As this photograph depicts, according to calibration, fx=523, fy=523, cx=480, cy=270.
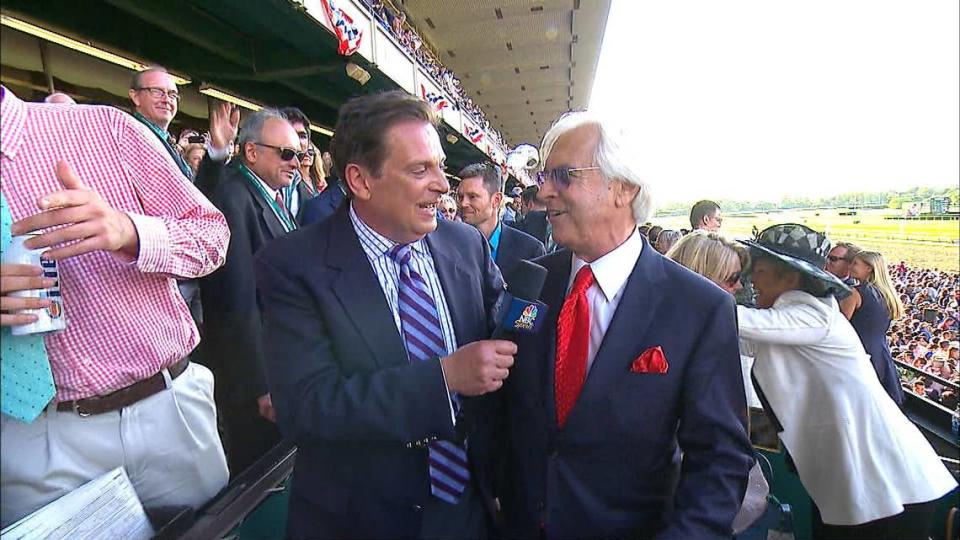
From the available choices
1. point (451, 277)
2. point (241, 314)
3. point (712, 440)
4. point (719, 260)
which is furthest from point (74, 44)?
point (719, 260)

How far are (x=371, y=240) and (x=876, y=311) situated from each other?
4.14 metres

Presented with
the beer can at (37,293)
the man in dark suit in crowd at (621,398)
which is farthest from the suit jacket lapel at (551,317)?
the beer can at (37,293)

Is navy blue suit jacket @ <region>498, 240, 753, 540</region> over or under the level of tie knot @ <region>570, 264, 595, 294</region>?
under

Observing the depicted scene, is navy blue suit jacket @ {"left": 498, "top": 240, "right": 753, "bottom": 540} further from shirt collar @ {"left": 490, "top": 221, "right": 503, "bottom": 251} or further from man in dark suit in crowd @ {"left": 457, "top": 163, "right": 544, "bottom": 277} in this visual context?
shirt collar @ {"left": 490, "top": 221, "right": 503, "bottom": 251}

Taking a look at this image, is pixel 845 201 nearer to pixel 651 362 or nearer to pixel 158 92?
pixel 651 362

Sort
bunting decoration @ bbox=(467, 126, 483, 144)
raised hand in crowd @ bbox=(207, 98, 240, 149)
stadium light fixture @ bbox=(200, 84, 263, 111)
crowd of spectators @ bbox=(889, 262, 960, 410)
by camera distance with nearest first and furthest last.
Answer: raised hand in crowd @ bbox=(207, 98, 240, 149), stadium light fixture @ bbox=(200, 84, 263, 111), crowd of spectators @ bbox=(889, 262, 960, 410), bunting decoration @ bbox=(467, 126, 483, 144)

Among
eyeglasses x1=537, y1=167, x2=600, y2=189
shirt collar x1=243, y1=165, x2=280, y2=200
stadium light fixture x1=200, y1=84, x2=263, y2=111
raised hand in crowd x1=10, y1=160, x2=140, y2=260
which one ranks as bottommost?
raised hand in crowd x1=10, y1=160, x2=140, y2=260

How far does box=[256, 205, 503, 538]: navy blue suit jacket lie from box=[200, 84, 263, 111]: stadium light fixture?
713 cm

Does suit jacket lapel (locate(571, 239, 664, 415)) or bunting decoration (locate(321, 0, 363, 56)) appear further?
bunting decoration (locate(321, 0, 363, 56))

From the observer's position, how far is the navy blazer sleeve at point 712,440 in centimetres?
134

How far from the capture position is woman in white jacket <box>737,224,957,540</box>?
216 cm

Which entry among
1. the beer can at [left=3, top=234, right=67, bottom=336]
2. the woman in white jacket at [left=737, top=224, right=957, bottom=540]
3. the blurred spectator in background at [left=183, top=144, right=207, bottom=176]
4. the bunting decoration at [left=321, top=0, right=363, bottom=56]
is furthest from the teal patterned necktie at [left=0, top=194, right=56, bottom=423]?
the bunting decoration at [left=321, top=0, right=363, bottom=56]

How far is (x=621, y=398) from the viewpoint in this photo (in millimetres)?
1395

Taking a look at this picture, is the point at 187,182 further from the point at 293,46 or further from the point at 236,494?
the point at 293,46
